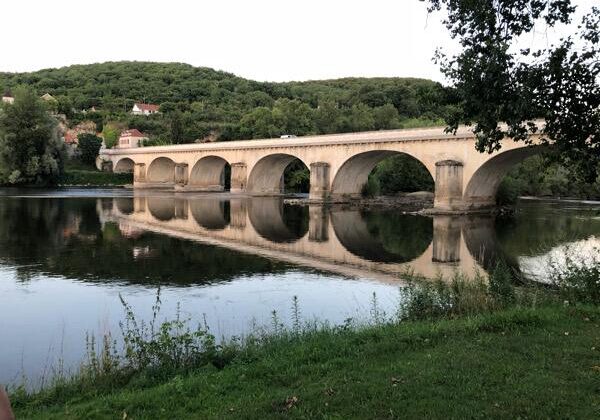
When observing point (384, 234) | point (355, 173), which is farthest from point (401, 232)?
point (355, 173)

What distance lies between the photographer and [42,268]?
16250mm

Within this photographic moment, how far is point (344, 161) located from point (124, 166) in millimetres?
55084

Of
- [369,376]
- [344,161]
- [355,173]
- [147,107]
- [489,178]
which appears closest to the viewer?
[369,376]

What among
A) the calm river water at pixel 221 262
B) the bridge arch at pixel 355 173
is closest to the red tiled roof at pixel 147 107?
the bridge arch at pixel 355 173

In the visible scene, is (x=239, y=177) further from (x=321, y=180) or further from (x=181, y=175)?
(x=321, y=180)

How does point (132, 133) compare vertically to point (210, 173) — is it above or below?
above

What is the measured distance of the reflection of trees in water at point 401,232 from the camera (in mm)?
21978

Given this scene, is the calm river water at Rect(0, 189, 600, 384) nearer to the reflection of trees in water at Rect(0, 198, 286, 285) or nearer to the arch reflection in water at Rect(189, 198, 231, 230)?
the reflection of trees in water at Rect(0, 198, 286, 285)

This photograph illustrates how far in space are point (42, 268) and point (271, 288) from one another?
7.26 m

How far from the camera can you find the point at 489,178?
125ft

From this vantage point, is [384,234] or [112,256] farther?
[384,234]

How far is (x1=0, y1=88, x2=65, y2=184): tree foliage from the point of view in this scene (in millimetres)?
59000

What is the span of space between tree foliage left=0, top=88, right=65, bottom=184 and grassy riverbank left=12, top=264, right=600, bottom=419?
2281 inches

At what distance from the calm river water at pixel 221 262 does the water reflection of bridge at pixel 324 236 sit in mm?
72
